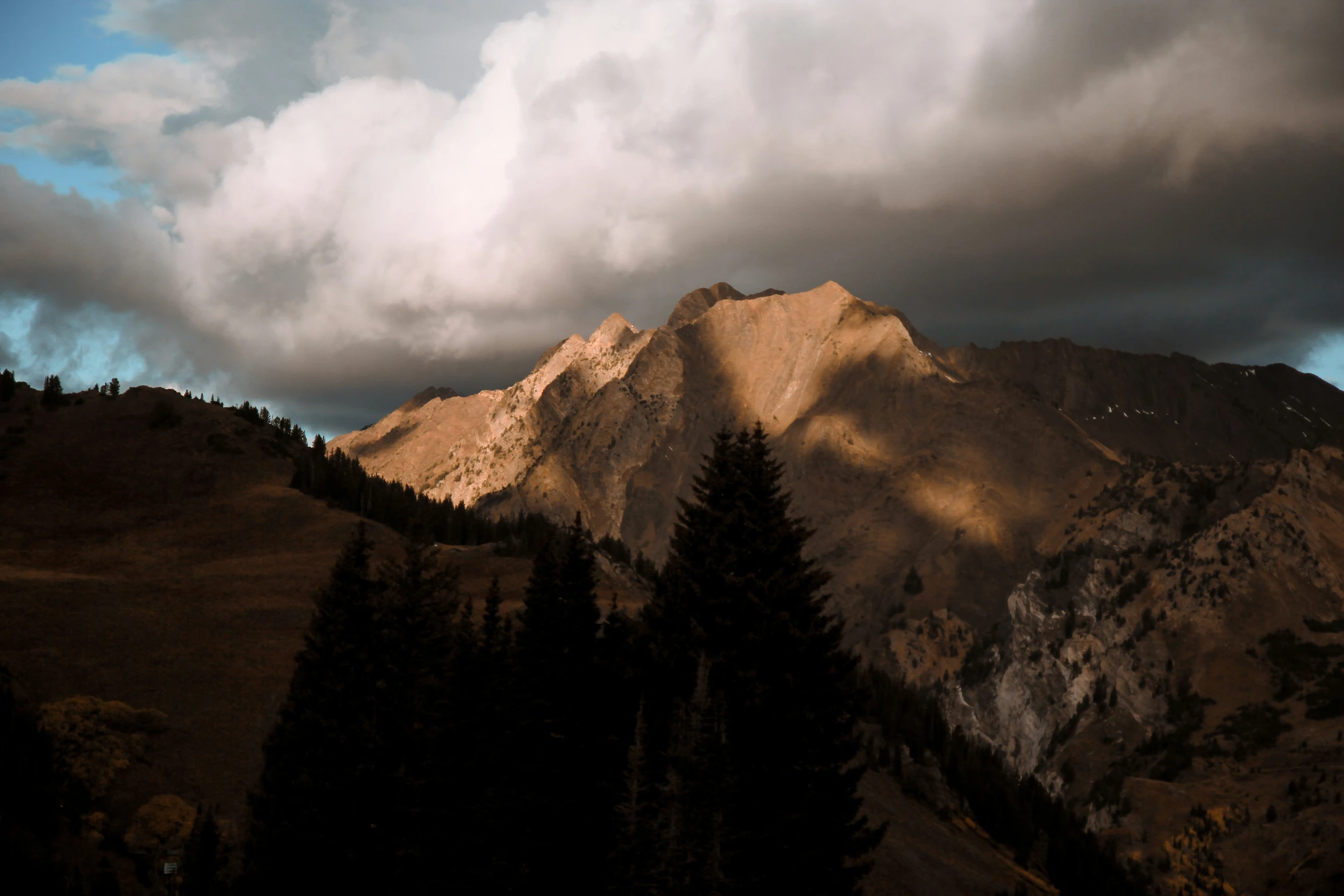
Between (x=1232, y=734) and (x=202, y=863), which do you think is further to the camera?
(x=1232, y=734)

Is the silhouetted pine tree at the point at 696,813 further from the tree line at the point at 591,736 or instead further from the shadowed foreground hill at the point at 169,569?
the shadowed foreground hill at the point at 169,569

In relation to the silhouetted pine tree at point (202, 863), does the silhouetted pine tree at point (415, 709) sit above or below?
above

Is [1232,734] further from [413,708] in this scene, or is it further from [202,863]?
[202,863]

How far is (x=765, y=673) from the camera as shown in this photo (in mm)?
26453

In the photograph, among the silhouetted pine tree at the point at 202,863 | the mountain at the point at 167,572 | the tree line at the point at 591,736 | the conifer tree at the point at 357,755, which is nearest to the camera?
the tree line at the point at 591,736

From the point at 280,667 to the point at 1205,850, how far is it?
386 ft

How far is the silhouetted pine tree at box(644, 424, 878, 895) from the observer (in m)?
25.3

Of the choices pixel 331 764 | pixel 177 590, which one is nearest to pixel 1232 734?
pixel 177 590

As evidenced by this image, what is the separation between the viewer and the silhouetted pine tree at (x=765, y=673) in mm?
25312

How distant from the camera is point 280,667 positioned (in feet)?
165

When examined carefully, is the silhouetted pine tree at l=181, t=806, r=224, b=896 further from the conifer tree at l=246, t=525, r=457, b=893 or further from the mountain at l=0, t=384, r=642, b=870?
the mountain at l=0, t=384, r=642, b=870

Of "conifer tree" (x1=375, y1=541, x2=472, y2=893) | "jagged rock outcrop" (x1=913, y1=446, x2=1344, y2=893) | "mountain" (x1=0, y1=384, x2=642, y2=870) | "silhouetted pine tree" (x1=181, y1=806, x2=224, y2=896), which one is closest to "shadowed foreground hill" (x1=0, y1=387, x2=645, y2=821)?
"mountain" (x1=0, y1=384, x2=642, y2=870)

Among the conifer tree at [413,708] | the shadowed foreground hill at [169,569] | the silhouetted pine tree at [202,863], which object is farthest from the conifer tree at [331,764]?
the shadowed foreground hill at [169,569]

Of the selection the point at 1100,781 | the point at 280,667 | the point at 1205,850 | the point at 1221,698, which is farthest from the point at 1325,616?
the point at 280,667
